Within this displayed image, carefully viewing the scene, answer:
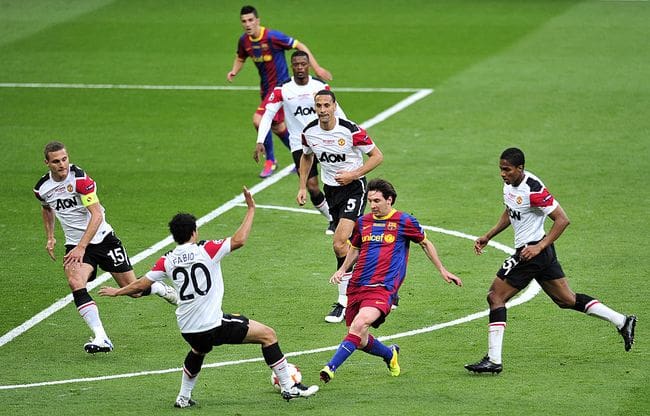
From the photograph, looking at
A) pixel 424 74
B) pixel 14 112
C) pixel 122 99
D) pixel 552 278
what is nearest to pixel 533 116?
pixel 424 74

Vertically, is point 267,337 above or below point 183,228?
below

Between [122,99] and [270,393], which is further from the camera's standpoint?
[122,99]

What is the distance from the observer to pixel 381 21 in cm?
3453

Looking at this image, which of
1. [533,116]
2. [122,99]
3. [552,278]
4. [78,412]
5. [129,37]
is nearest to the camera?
[78,412]

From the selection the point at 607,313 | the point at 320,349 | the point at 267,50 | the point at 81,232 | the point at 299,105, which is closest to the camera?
the point at 607,313

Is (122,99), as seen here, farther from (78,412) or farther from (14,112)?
(78,412)

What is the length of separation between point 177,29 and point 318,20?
3784 millimetres

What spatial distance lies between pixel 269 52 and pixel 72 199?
8802 mm

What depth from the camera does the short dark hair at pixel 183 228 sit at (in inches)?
468

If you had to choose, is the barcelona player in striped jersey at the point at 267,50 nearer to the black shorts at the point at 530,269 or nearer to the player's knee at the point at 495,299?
the player's knee at the point at 495,299

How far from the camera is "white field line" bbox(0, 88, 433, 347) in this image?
49.6 feet

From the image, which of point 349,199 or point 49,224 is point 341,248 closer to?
point 349,199

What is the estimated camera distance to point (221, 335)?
12023 millimetres

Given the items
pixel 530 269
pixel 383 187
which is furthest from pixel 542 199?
pixel 383 187
